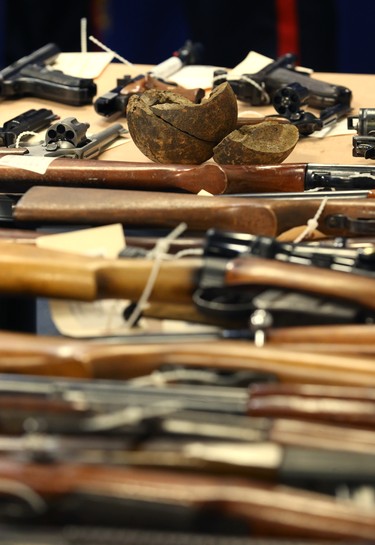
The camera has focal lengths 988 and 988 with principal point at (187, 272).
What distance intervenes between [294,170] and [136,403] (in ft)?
2.53

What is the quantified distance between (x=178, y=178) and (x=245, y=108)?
92 cm

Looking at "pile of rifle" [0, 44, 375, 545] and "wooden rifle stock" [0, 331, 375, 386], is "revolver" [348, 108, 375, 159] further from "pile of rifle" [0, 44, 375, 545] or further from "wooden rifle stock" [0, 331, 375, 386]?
"wooden rifle stock" [0, 331, 375, 386]

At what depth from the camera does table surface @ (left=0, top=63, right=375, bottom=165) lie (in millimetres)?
1979

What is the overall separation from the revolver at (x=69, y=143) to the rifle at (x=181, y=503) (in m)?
1.13

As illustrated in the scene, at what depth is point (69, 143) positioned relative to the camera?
76.2 inches

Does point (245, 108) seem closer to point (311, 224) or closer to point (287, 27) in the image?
point (287, 27)

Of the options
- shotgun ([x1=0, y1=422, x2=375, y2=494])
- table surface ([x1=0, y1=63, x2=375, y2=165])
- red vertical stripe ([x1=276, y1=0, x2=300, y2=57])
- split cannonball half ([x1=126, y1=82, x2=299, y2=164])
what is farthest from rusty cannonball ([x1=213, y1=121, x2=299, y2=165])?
red vertical stripe ([x1=276, y1=0, x2=300, y2=57])

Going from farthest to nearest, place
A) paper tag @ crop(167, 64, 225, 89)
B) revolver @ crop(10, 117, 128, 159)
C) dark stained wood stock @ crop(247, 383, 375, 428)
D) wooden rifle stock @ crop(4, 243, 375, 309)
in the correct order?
1. paper tag @ crop(167, 64, 225, 89)
2. revolver @ crop(10, 117, 128, 159)
3. wooden rifle stock @ crop(4, 243, 375, 309)
4. dark stained wood stock @ crop(247, 383, 375, 428)

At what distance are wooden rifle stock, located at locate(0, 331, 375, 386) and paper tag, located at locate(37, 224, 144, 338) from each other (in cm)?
9

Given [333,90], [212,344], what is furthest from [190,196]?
[333,90]

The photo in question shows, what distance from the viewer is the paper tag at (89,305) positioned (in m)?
1.07

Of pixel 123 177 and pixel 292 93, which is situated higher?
pixel 123 177

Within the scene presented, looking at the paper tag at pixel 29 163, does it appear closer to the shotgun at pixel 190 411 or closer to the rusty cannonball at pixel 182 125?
the rusty cannonball at pixel 182 125

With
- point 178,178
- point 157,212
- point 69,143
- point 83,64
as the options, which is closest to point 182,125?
point 178,178
